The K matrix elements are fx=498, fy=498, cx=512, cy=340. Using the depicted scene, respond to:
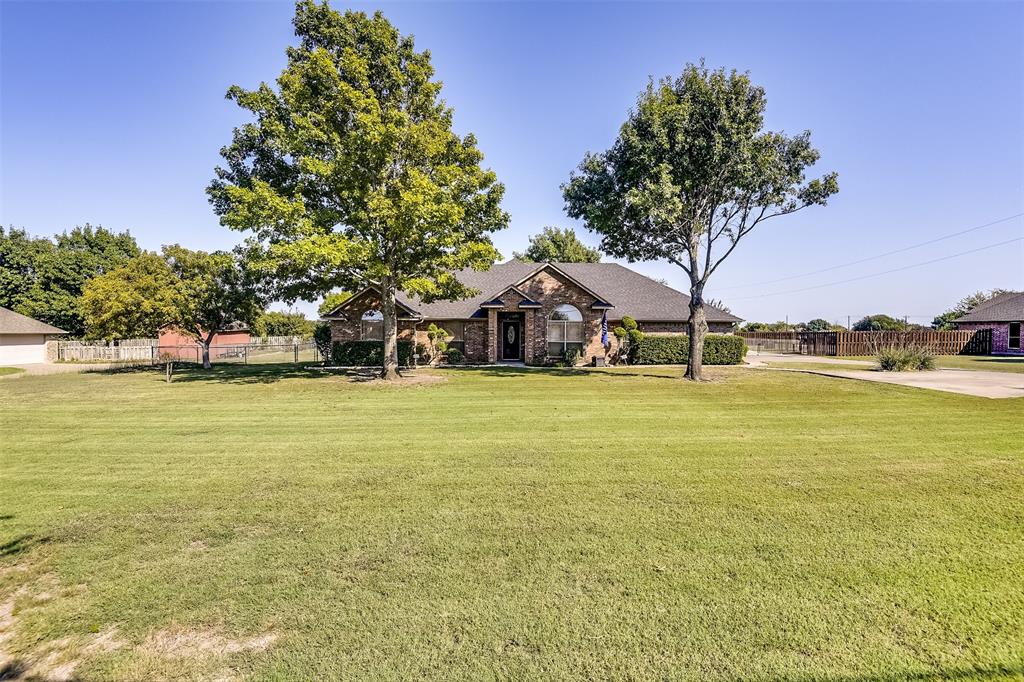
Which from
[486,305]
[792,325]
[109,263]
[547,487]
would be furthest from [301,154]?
[792,325]

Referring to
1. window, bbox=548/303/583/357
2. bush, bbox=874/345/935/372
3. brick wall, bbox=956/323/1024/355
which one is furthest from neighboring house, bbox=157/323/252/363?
brick wall, bbox=956/323/1024/355

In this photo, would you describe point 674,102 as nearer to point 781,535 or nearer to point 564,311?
point 564,311

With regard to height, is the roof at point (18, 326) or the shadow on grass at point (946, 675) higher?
the roof at point (18, 326)

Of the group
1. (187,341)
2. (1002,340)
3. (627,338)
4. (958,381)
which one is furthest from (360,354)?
(1002,340)

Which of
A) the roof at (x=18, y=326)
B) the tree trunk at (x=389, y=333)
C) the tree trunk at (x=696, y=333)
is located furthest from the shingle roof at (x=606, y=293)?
the roof at (x=18, y=326)

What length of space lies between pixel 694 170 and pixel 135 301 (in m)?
24.8

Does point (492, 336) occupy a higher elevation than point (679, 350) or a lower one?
higher

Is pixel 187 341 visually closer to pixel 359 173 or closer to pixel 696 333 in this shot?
pixel 359 173

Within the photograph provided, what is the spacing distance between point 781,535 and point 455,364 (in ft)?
69.3

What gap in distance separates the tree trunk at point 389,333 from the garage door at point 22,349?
95.1 feet

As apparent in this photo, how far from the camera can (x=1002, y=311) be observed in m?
Answer: 36.4

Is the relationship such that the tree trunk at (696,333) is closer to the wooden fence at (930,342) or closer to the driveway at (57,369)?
the wooden fence at (930,342)

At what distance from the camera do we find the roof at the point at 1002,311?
3525cm

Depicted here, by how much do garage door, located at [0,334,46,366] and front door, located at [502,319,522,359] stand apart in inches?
1232
